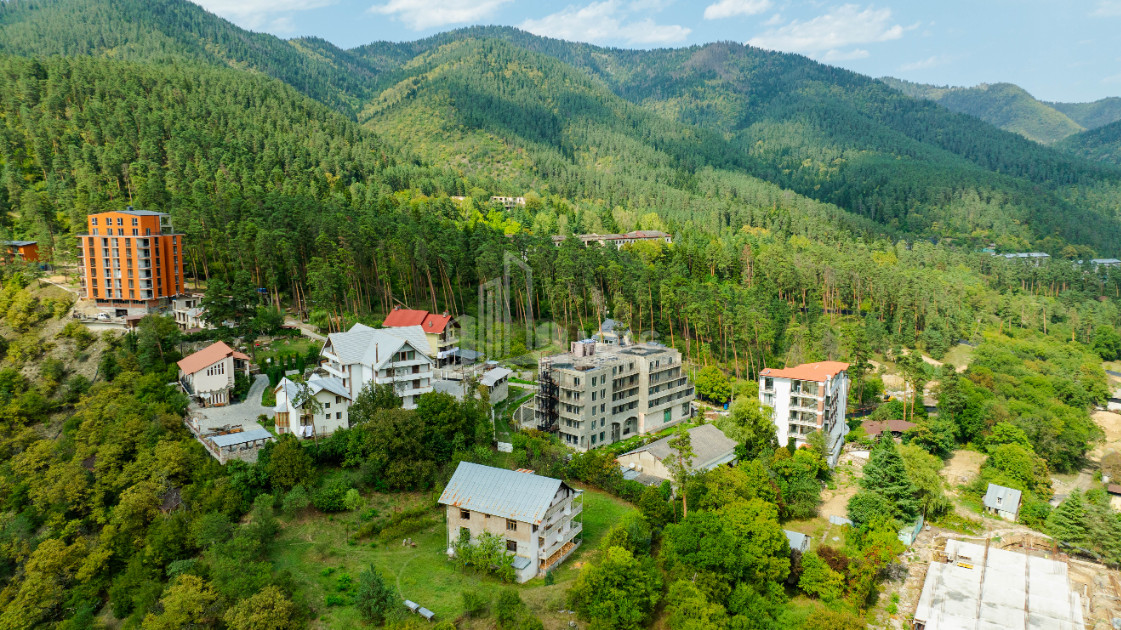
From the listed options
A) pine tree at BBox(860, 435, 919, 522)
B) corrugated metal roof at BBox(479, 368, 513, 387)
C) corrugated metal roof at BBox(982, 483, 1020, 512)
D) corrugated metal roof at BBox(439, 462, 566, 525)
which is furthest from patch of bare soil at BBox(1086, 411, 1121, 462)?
corrugated metal roof at BBox(439, 462, 566, 525)

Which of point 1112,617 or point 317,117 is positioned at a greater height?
point 317,117

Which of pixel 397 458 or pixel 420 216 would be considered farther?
pixel 420 216

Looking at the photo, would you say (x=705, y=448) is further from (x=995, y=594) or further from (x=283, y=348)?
(x=283, y=348)

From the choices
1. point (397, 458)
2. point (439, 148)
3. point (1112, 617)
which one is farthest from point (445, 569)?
point (439, 148)

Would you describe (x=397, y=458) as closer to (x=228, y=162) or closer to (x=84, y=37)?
(x=228, y=162)

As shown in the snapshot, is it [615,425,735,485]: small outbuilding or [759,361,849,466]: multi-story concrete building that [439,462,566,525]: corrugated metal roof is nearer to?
[615,425,735,485]: small outbuilding
